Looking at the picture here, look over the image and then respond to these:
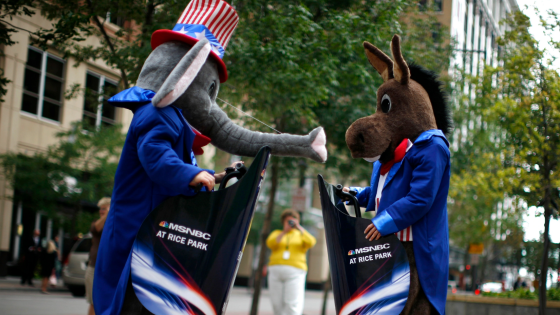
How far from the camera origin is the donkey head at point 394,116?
3.93 m

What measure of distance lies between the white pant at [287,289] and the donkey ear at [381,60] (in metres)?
4.94

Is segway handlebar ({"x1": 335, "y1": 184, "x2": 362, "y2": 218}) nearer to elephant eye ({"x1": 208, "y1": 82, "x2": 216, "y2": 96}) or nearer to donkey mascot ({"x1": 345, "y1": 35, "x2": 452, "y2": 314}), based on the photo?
donkey mascot ({"x1": 345, "y1": 35, "x2": 452, "y2": 314})

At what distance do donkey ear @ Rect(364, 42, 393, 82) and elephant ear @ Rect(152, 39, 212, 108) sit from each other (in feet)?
4.17

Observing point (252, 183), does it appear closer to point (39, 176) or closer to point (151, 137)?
point (151, 137)

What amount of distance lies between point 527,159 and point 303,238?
3.89 meters

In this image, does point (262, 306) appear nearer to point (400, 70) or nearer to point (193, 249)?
point (400, 70)

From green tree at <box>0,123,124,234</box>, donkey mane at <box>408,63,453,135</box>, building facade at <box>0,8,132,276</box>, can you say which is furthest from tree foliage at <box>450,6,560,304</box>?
building facade at <box>0,8,132,276</box>

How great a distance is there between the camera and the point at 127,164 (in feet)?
11.2

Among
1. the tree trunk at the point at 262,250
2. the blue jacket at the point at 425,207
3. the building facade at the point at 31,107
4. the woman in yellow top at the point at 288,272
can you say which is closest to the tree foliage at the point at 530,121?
the woman in yellow top at the point at 288,272

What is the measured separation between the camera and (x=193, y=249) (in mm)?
3104

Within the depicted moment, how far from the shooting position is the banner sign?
310 centimetres

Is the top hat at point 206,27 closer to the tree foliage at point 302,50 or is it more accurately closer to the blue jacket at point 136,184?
the blue jacket at point 136,184

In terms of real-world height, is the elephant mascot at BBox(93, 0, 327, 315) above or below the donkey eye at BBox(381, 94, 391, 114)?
below

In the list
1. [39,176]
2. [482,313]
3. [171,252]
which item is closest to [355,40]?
[482,313]
